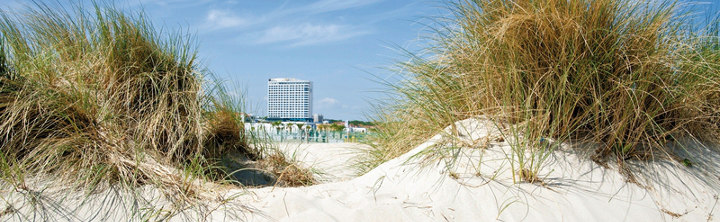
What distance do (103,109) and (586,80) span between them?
315cm

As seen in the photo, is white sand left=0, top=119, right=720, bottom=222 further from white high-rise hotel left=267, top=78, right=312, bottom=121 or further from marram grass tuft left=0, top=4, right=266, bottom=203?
white high-rise hotel left=267, top=78, right=312, bottom=121

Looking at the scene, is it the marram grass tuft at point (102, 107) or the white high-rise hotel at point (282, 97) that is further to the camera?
the white high-rise hotel at point (282, 97)

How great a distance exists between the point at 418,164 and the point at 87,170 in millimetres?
1990

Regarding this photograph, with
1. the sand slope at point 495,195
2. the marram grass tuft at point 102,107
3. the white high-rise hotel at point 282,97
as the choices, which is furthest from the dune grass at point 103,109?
the white high-rise hotel at point 282,97

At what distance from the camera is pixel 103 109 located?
2795mm

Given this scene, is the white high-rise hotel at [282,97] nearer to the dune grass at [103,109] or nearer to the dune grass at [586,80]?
the dune grass at [103,109]

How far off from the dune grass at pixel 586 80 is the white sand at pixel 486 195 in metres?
0.14

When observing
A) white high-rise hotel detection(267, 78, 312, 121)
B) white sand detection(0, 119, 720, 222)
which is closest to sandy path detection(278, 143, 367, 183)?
white high-rise hotel detection(267, 78, 312, 121)

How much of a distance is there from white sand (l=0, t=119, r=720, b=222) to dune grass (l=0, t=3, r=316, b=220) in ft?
0.90

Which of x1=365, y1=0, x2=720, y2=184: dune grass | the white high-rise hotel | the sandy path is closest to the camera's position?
x1=365, y1=0, x2=720, y2=184: dune grass

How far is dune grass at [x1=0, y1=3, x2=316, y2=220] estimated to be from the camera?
2.45 metres

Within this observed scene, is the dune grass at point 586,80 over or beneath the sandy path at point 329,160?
over

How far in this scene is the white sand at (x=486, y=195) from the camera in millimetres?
2178

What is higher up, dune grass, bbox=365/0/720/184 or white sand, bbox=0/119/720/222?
dune grass, bbox=365/0/720/184
